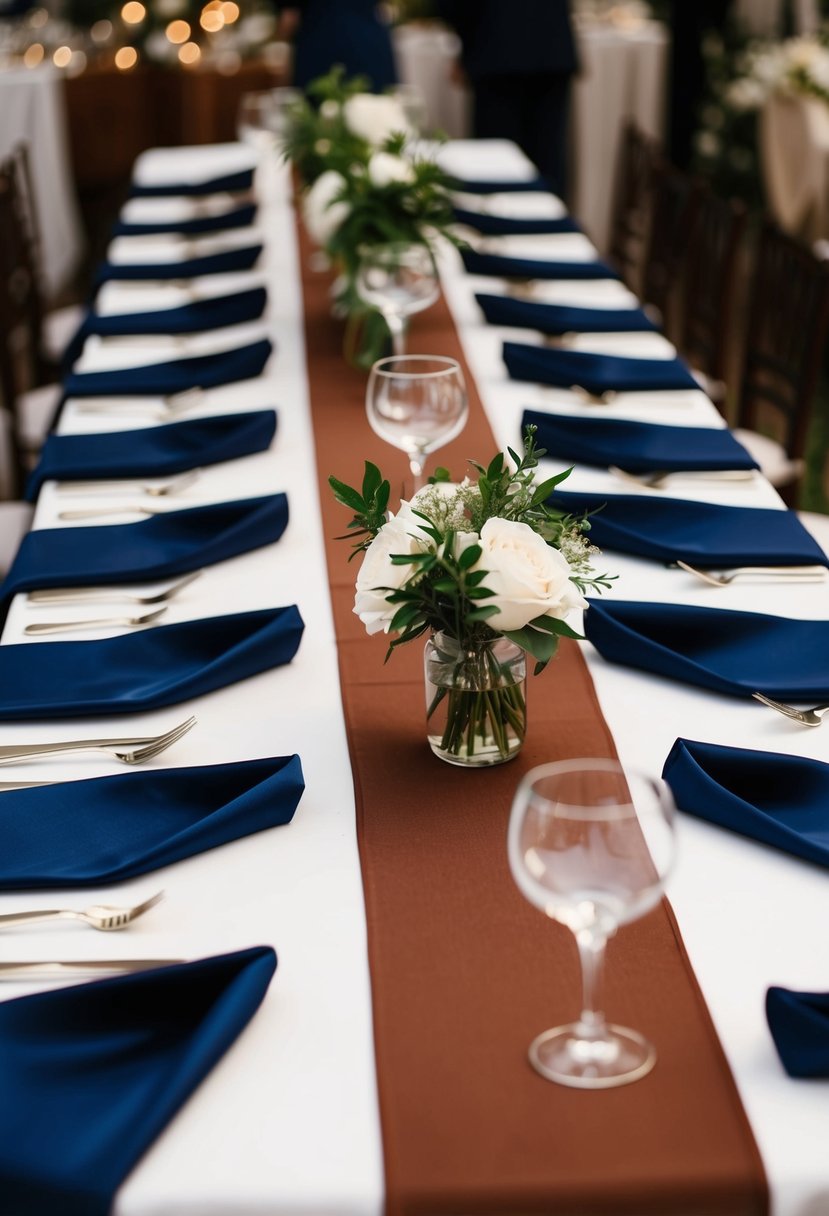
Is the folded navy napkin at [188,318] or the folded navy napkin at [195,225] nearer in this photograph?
the folded navy napkin at [188,318]

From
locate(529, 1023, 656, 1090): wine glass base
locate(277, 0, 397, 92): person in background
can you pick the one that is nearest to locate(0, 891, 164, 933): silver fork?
locate(529, 1023, 656, 1090): wine glass base

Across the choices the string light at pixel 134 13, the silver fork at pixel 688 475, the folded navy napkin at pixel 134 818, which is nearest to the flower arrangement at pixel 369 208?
the silver fork at pixel 688 475

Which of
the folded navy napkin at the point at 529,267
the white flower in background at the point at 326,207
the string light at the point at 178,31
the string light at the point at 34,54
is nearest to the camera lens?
the white flower in background at the point at 326,207

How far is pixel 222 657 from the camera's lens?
166cm

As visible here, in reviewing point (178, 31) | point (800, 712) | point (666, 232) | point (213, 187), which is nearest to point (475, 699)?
point (800, 712)

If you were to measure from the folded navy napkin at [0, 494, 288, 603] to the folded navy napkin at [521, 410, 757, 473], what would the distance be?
0.50 metres

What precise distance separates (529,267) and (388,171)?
0.68 m

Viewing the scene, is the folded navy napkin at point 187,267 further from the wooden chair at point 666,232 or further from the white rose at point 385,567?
the white rose at point 385,567

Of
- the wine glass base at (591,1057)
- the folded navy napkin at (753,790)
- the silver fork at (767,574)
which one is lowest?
the silver fork at (767,574)

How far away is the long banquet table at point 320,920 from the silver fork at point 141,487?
140mm

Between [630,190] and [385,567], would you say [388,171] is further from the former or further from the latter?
[630,190]

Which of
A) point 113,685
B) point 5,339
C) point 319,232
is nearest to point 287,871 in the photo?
point 113,685

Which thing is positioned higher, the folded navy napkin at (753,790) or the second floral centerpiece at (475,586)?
the second floral centerpiece at (475,586)

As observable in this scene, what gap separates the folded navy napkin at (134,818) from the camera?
1.33 metres
